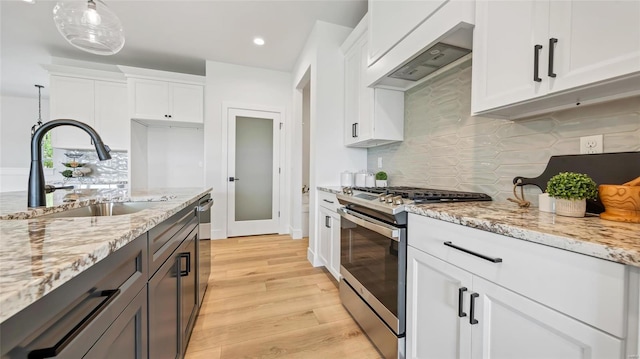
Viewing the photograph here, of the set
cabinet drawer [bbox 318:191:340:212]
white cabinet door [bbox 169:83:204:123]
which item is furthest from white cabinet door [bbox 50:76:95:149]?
cabinet drawer [bbox 318:191:340:212]

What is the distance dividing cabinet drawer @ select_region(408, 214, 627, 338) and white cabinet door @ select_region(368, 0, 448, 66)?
4.03 feet

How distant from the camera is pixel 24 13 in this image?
265 centimetres

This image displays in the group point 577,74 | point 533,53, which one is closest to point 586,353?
point 577,74

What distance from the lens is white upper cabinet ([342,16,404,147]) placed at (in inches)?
89.4

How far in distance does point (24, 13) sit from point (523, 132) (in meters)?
4.66

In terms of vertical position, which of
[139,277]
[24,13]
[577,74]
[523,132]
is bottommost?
[139,277]

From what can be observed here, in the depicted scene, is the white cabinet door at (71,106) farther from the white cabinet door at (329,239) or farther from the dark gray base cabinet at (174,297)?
the white cabinet door at (329,239)

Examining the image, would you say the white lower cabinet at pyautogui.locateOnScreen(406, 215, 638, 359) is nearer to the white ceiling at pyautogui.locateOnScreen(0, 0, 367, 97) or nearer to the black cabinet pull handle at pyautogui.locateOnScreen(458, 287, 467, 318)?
the black cabinet pull handle at pyautogui.locateOnScreen(458, 287, 467, 318)

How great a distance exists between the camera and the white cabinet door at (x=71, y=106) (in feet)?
11.5

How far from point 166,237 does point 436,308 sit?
1.16 metres

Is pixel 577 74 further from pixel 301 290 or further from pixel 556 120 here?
pixel 301 290

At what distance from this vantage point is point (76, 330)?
469 millimetres

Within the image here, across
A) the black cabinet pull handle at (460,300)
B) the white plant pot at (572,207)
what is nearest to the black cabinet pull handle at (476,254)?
the black cabinet pull handle at (460,300)

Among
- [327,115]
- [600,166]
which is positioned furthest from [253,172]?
[600,166]
